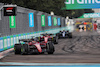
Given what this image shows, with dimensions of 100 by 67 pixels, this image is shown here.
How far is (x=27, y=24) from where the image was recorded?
25.5m

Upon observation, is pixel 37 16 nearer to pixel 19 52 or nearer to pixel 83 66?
pixel 19 52

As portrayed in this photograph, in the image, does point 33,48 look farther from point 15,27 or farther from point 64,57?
point 15,27

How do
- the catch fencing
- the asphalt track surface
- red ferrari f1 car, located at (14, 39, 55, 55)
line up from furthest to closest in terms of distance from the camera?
the catch fencing
red ferrari f1 car, located at (14, 39, 55, 55)
the asphalt track surface

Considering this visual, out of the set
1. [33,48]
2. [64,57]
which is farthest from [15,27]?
[64,57]

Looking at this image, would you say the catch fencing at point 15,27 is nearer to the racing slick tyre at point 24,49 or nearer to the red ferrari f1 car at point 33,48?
the red ferrari f1 car at point 33,48

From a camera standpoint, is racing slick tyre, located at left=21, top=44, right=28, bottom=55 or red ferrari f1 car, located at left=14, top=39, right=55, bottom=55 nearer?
racing slick tyre, located at left=21, top=44, right=28, bottom=55

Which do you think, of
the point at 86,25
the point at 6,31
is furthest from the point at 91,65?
the point at 86,25

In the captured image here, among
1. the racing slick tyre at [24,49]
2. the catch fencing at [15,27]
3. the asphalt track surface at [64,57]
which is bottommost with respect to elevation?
the asphalt track surface at [64,57]

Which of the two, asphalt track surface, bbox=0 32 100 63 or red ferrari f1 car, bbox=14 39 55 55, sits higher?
red ferrari f1 car, bbox=14 39 55 55

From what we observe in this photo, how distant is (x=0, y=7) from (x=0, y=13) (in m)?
0.41

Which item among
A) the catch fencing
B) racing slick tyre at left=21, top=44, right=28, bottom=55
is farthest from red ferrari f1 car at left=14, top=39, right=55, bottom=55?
the catch fencing

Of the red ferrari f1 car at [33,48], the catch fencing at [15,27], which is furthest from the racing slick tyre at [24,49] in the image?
the catch fencing at [15,27]

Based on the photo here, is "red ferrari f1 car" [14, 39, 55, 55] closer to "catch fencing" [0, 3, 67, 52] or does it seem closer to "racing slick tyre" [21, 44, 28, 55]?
"racing slick tyre" [21, 44, 28, 55]

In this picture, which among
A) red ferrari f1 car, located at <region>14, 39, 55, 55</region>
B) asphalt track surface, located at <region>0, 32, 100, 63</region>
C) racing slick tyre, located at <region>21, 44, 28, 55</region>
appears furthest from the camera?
red ferrari f1 car, located at <region>14, 39, 55, 55</region>
